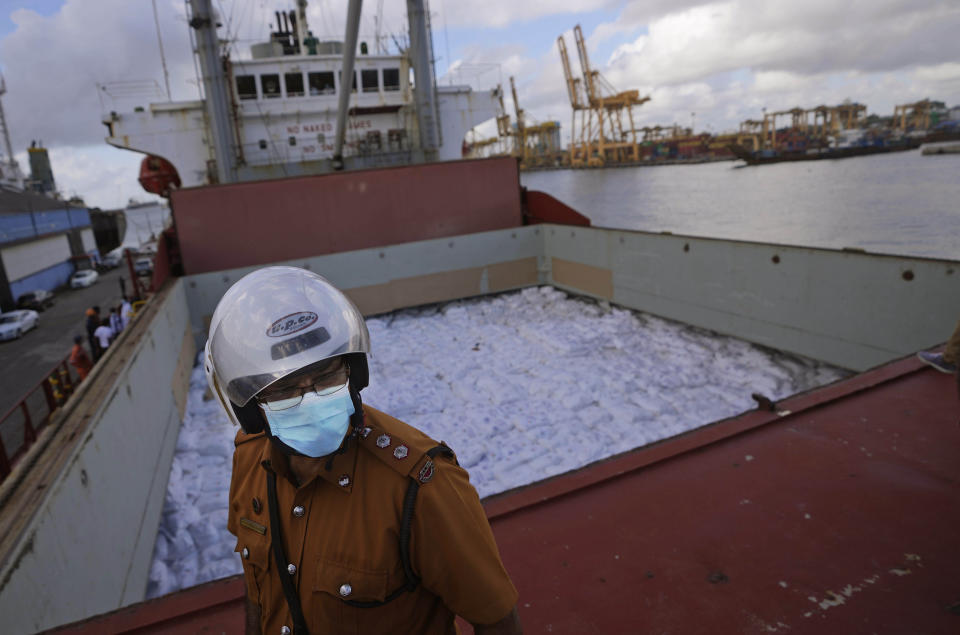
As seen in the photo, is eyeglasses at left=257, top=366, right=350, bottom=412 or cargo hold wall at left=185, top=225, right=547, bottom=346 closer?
eyeglasses at left=257, top=366, right=350, bottom=412

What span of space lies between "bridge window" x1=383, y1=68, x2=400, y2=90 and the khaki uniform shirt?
12.2 meters

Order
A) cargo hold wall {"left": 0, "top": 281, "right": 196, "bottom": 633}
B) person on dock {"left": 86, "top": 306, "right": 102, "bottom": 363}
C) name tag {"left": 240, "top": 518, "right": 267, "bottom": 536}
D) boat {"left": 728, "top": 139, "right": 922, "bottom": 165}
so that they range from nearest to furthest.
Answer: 1. name tag {"left": 240, "top": 518, "right": 267, "bottom": 536}
2. cargo hold wall {"left": 0, "top": 281, "right": 196, "bottom": 633}
3. person on dock {"left": 86, "top": 306, "right": 102, "bottom": 363}
4. boat {"left": 728, "top": 139, "right": 922, "bottom": 165}

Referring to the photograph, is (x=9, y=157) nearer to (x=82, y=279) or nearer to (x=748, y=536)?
(x=82, y=279)

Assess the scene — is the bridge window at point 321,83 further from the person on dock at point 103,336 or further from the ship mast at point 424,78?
the person on dock at point 103,336

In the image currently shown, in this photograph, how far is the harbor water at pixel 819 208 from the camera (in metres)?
12.6

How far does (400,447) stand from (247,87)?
482 inches

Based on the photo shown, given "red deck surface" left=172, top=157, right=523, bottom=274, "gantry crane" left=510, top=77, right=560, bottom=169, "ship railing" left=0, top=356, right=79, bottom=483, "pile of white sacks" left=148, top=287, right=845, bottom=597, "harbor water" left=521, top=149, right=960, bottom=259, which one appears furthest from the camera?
"gantry crane" left=510, top=77, right=560, bottom=169

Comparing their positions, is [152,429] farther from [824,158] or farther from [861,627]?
[824,158]

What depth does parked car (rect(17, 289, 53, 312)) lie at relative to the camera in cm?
1952

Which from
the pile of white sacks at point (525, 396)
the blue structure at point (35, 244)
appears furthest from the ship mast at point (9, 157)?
the pile of white sacks at point (525, 396)

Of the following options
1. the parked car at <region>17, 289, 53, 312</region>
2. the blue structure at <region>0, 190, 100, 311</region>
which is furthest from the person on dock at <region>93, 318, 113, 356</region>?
the blue structure at <region>0, 190, 100, 311</region>

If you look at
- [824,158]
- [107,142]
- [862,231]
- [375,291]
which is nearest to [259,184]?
[375,291]

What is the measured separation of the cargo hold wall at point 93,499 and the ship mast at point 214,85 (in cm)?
656

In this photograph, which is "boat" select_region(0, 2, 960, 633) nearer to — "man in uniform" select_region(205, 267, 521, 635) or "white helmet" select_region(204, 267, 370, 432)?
"man in uniform" select_region(205, 267, 521, 635)
